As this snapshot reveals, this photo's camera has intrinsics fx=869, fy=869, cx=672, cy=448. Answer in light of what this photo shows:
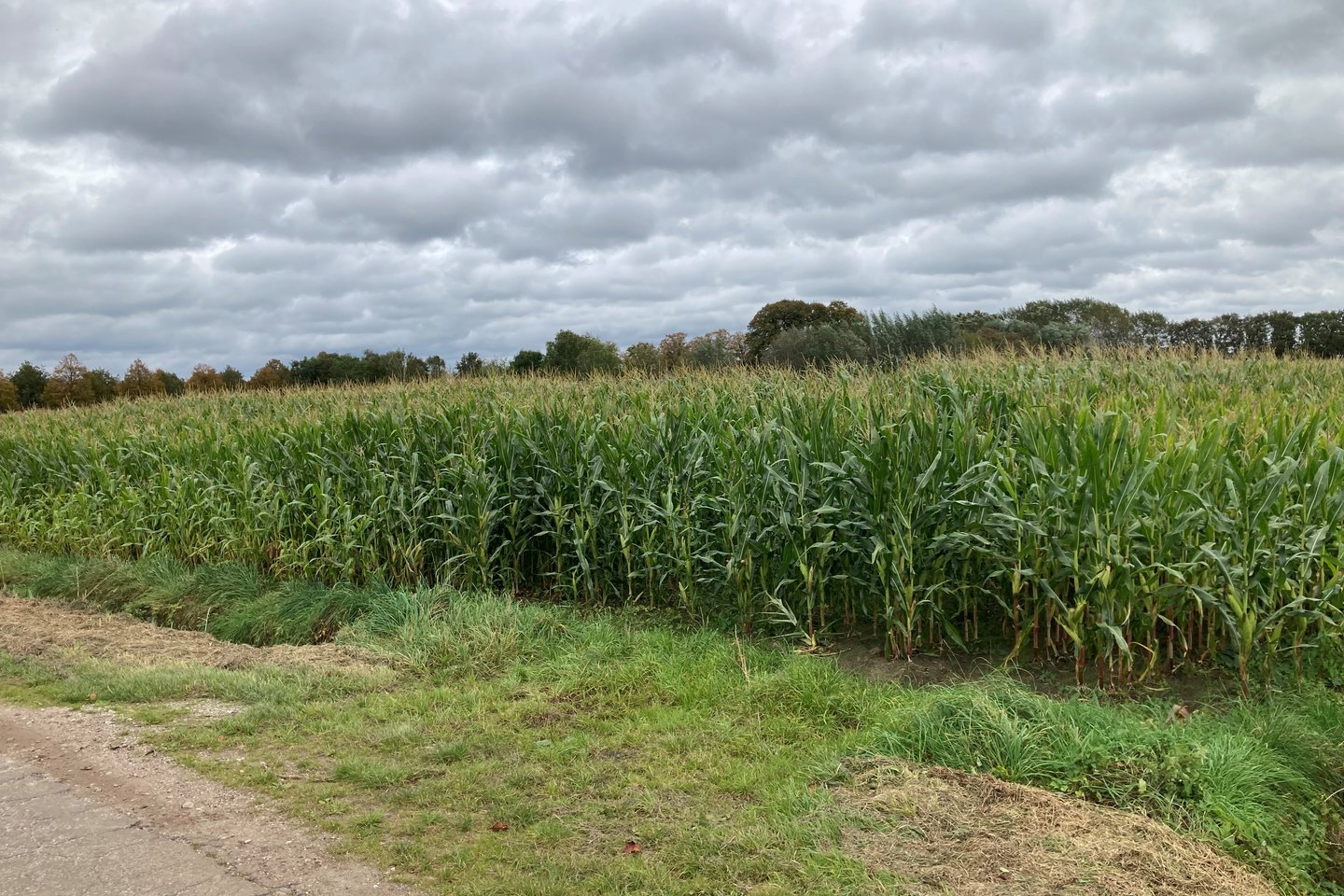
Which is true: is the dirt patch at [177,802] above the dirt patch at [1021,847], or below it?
below

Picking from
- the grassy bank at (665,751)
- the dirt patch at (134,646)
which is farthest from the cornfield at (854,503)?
the dirt patch at (134,646)

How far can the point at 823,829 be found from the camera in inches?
161

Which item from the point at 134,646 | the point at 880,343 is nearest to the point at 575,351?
the point at 880,343

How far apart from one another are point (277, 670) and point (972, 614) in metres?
5.79

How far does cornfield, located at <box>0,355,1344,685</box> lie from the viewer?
610 centimetres

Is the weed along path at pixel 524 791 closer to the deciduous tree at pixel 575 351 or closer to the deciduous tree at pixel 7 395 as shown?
the deciduous tree at pixel 575 351

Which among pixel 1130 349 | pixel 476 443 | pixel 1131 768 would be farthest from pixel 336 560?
pixel 1130 349

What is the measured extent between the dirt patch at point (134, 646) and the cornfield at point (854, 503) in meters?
1.64

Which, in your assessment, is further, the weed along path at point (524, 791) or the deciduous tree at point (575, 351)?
the deciduous tree at point (575, 351)

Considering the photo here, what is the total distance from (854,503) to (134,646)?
272 inches

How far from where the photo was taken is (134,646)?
8320 mm

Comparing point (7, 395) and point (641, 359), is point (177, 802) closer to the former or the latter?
point (641, 359)

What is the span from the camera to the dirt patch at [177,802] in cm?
397

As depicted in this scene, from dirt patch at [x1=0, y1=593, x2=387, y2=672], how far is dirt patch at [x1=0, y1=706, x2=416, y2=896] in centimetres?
133
